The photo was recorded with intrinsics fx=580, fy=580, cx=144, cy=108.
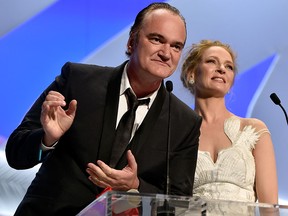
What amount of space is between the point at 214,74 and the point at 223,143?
0.96ft

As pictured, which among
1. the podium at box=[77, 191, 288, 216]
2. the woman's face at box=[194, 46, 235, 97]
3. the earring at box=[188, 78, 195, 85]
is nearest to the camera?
the podium at box=[77, 191, 288, 216]

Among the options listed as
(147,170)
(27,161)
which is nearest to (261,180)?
(147,170)

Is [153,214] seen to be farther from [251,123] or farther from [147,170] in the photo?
[251,123]

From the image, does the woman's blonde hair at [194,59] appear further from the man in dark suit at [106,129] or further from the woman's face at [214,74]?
the man in dark suit at [106,129]

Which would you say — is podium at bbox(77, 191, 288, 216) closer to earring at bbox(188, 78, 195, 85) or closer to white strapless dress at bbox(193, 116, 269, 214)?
white strapless dress at bbox(193, 116, 269, 214)

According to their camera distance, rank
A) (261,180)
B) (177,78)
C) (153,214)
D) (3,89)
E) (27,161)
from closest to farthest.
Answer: (153,214)
(27,161)
(261,180)
(3,89)
(177,78)

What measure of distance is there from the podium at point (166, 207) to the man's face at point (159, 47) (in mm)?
649

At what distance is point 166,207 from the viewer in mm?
1146

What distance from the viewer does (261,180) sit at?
2.30 meters

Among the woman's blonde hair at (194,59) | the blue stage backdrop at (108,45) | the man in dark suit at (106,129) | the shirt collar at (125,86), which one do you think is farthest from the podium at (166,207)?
the blue stage backdrop at (108,45)

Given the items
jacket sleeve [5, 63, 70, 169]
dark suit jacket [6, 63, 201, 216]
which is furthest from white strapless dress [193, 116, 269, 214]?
jacket sleeve [5, 63, 70, 169]

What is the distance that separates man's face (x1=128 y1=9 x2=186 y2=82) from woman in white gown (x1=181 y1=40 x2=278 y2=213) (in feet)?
2.08

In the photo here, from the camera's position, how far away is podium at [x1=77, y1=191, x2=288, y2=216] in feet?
3.61

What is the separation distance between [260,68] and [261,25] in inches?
9.8
